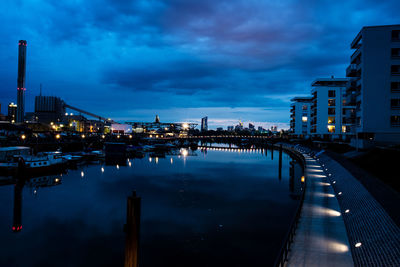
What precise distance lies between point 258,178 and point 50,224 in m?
38.0

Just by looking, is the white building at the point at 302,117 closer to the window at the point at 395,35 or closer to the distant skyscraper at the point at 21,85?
the window at the point at 395,35

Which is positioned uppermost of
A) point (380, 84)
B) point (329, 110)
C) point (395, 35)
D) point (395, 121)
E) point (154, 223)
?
point (395, 35)

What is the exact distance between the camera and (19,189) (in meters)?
39.2

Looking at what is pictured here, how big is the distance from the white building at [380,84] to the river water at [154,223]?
2132 cm

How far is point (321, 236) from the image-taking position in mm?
16500

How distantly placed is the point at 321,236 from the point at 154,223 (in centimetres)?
1623

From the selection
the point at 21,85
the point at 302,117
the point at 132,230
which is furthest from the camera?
the point at 21,85

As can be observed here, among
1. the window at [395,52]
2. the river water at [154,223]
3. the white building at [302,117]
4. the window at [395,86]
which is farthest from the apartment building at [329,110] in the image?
the river water at [154,223]

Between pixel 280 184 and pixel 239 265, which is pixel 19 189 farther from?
pixel 280 184

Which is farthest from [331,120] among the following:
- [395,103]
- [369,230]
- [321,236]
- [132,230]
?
[132,230]

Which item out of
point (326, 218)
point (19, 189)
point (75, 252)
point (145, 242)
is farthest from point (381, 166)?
point (19, 189)

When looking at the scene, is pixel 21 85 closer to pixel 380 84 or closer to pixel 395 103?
pixel 380 84

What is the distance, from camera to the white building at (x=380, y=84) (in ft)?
161

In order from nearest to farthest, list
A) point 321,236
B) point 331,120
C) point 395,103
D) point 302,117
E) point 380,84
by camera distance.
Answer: point 321,236 < point 395,103 < point 380,84 < point 331,120 < point 302,117
